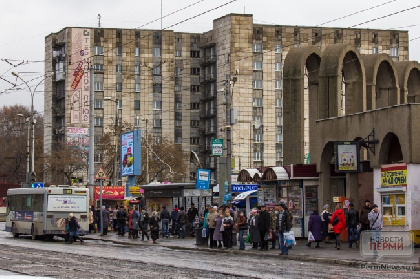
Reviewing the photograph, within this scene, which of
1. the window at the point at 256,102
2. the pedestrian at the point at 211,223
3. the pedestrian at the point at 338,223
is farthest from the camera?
the window at the point at 256,102

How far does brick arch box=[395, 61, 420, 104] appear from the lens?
44312 millimetres

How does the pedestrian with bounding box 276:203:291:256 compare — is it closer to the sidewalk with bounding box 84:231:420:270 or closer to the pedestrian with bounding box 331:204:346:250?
the sidewalk with bounding box 84:231:420:270

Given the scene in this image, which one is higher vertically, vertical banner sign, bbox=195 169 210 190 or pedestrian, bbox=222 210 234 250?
vertical banner sign, bbox=195 169 210 190

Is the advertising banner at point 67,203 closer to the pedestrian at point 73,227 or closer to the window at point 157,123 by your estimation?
the pedestrian at point 73,227

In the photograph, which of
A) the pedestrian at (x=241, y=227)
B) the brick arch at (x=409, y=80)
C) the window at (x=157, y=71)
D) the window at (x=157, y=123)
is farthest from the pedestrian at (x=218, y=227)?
the window at (x=157, y=123)

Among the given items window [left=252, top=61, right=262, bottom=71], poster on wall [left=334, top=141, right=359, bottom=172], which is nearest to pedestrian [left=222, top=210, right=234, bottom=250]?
poster on wall [left=334, top=141, right=359, bottom=172]

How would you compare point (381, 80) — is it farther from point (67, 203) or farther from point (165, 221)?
point (67, 203)

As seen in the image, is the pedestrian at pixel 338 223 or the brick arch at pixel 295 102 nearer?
the pedestrian at pixel 338 223

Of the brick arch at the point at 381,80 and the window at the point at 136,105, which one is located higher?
the window at the point at 136,105

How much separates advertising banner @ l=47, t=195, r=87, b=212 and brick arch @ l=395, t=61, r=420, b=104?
54.8 ft

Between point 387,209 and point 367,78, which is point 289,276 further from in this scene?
point 367,78

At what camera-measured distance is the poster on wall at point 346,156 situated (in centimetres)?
3425

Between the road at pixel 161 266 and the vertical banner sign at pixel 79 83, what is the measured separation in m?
72.4

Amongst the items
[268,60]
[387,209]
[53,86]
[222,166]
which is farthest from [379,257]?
[53,86]
